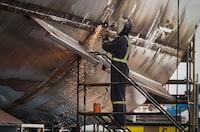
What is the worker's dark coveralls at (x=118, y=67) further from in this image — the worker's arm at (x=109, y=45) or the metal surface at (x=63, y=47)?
the metal surface at (x=63, y=47)

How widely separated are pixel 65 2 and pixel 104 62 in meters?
1.05

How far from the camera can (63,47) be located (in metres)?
4.85

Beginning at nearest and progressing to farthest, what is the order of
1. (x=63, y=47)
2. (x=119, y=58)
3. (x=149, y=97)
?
1. (x=63, y=47)
2. (x=149, y=97)
3. (x=119, y=58)

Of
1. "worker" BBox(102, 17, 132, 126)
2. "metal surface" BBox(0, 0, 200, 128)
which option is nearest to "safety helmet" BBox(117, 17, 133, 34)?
"worker" BBox(102, 17, 132, 126)

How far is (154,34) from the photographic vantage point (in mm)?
6668

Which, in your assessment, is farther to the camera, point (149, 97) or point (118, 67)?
point (118, 67)

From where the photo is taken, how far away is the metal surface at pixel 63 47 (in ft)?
14.9

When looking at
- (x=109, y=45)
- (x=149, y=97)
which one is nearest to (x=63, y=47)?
(x=109, y=45)

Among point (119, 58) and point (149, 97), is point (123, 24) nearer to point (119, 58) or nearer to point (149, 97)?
point (119, 58)

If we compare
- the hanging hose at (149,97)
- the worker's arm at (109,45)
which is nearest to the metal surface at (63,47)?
the worker's arm at (109,45)

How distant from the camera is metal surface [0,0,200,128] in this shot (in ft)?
14.9

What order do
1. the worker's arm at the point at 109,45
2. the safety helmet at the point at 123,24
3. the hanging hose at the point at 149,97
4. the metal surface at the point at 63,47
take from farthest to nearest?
the safety helmet at the point at 123,24, the worker's arm at the point at 109,45, the hanging hose at the point at 149,97, the metal surface at the point at 63,47

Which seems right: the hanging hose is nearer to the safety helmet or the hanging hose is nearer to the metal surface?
the metal surface

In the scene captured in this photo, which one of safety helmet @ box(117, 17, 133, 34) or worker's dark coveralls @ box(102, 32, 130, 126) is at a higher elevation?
safety helmet @ box(117, 17, 133, 34)
